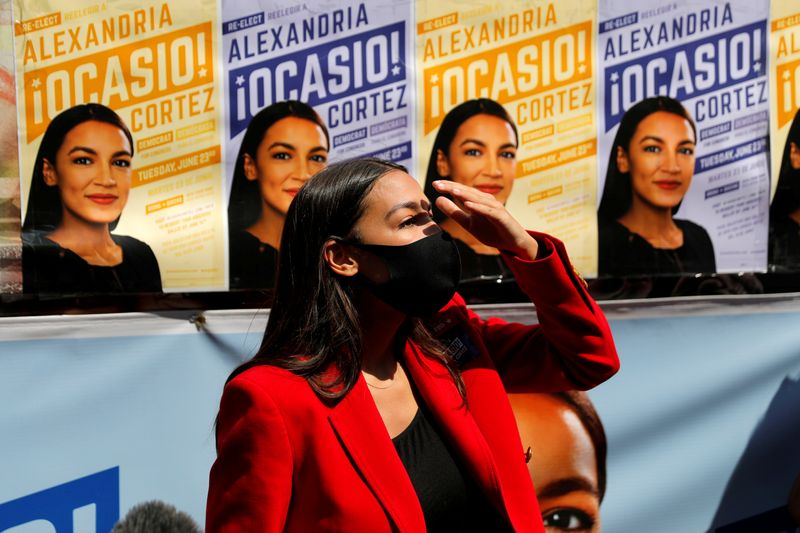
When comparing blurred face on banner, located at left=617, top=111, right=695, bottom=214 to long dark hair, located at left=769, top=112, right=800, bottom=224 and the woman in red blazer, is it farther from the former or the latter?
the woman in red blazer

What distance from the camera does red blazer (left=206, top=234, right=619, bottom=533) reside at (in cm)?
147

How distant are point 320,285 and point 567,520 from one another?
1.60 m

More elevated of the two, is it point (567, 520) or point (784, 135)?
point (784, 135)

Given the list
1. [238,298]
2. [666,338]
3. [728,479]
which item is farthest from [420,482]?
[728,479]

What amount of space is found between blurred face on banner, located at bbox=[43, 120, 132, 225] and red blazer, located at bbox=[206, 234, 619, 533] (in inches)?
45.8

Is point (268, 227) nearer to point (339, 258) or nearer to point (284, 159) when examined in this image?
point (284, 159)

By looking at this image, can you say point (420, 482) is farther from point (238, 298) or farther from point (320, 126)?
point (320, 126)

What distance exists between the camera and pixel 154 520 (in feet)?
8.05

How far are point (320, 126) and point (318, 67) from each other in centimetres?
18

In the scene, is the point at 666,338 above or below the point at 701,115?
below

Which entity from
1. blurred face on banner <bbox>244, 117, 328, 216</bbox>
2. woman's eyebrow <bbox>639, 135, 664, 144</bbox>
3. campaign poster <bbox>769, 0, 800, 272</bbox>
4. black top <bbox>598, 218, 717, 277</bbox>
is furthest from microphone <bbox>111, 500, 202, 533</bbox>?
campaign poster <bbox>769, 0, 800, 272</bbox>

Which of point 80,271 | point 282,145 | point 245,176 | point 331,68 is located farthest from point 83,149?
point 331,68

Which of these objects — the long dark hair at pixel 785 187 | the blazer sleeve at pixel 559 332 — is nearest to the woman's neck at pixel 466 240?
the blazer sleeve at pixel 559 332

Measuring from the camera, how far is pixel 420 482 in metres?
1.56
